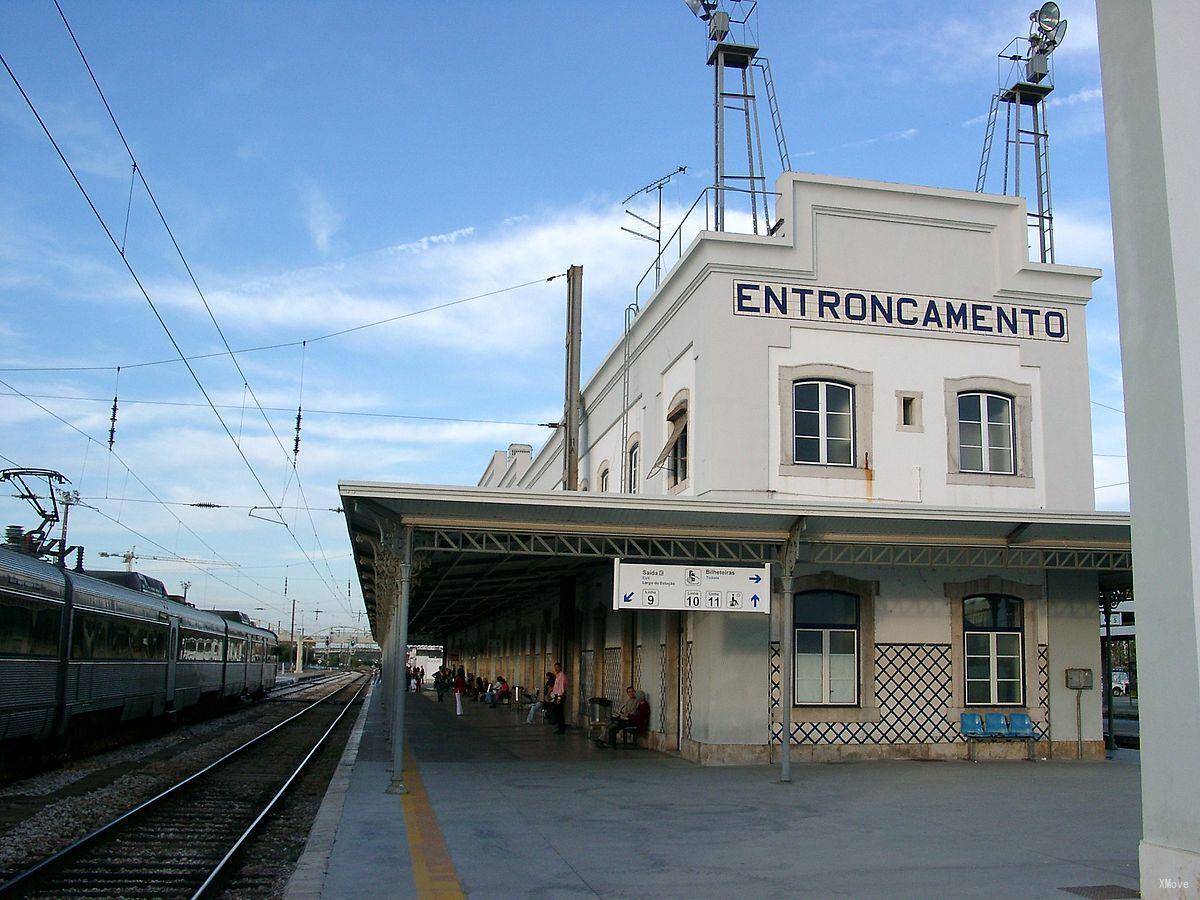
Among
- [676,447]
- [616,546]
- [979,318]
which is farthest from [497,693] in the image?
[979,318]

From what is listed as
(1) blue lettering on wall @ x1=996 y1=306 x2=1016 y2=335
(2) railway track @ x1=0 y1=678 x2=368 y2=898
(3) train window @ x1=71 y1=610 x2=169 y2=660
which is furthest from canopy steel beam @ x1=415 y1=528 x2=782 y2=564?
(1) blue lettering on wall @ x1=996 y1=306 x2=1016 y2=335

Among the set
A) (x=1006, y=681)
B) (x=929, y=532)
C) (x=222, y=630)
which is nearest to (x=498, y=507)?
(x=929, y=532)

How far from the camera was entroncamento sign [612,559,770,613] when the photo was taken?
14.5m

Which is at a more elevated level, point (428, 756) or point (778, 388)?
point (778, 388)

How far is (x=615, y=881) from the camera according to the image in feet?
25.4

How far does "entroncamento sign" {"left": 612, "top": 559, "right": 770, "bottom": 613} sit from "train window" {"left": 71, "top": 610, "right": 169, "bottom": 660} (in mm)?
8449

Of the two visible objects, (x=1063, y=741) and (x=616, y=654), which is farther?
(x=616, y=654)

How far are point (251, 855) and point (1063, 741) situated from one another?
43.6 feet

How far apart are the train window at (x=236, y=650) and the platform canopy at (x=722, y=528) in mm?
18513

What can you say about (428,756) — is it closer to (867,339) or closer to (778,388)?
(778,388)

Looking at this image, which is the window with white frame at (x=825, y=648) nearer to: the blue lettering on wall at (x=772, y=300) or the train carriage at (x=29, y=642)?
the blue lettering on wall at (x=772, y=300)

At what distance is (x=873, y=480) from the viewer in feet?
58.7

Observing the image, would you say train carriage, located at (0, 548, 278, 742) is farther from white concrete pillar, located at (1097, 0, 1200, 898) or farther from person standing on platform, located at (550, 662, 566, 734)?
white concrete pillar, located at (1097, 0, 1200, 898)

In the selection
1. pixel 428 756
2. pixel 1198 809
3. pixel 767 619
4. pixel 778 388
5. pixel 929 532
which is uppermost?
pixel 778 388
